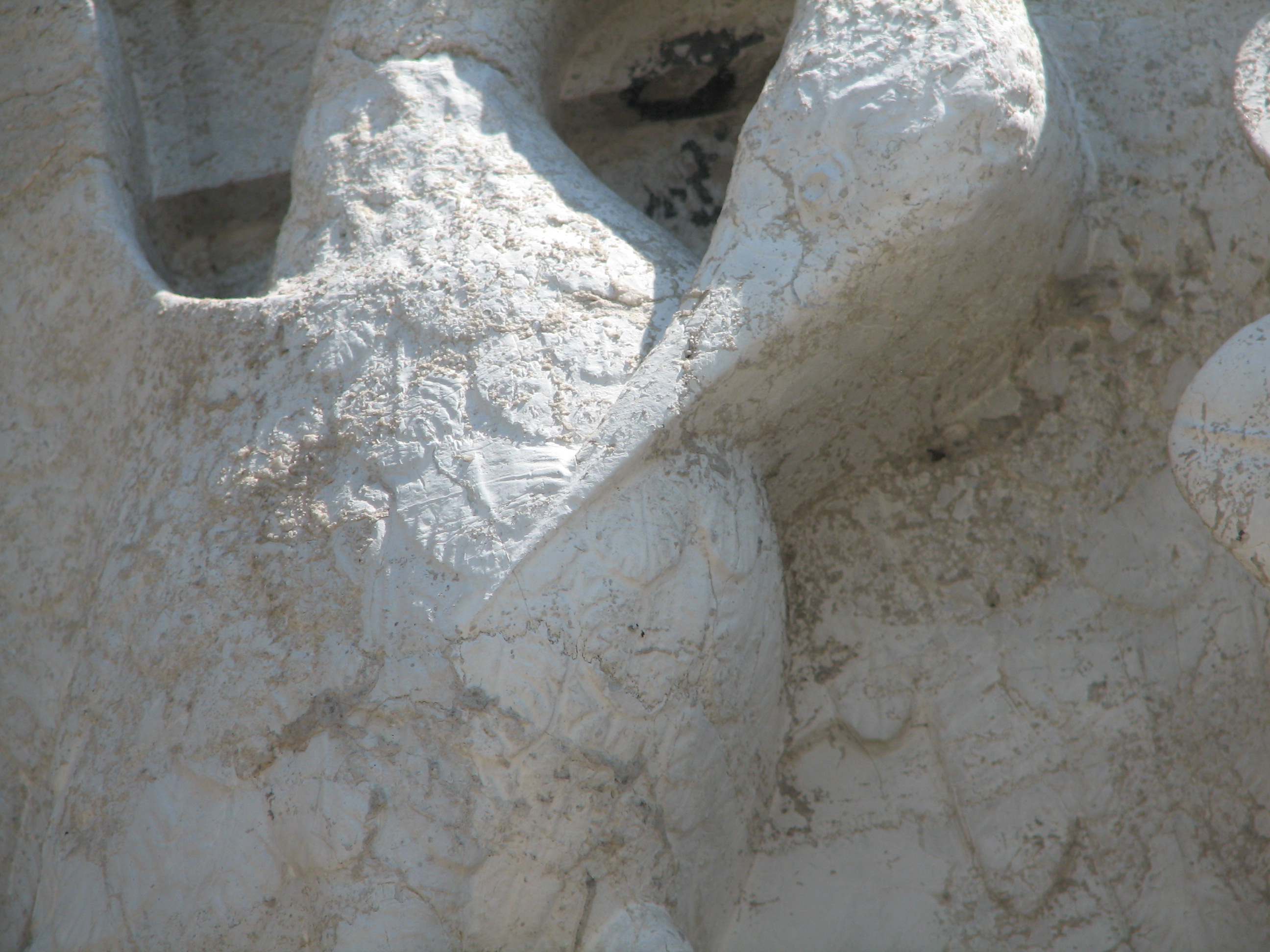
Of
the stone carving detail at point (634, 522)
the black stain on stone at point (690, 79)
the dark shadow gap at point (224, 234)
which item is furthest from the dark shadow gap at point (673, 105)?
the dark shadow gap at point (224, 234)

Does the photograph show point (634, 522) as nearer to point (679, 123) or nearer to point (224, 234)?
point (679, 123)

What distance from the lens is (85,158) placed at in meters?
1.55

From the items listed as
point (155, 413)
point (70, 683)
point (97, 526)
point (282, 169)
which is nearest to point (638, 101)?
point (282, 169)

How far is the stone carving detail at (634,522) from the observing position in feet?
3.76

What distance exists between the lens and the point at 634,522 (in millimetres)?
1186

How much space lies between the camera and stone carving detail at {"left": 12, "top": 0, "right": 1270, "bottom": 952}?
1146 mm

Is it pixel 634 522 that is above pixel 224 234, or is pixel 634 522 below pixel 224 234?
above

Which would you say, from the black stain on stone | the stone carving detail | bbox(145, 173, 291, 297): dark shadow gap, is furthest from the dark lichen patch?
bbox(145, 173, 291, 297): dark shadow gap

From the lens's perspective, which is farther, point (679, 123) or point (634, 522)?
point (679, 123)

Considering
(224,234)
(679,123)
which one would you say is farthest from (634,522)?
(224,234)

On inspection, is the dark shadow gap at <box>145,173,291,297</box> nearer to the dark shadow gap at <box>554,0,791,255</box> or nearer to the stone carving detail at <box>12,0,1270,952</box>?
the stone carving detail at <box>12,0,1270,952</box>

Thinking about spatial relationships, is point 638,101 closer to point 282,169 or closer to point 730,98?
point 730,98

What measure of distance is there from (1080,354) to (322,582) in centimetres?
91

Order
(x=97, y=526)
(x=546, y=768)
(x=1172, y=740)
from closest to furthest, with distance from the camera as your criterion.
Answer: (x=546, y=768) → (x=1172, y=740) → (x=97, y=526)
